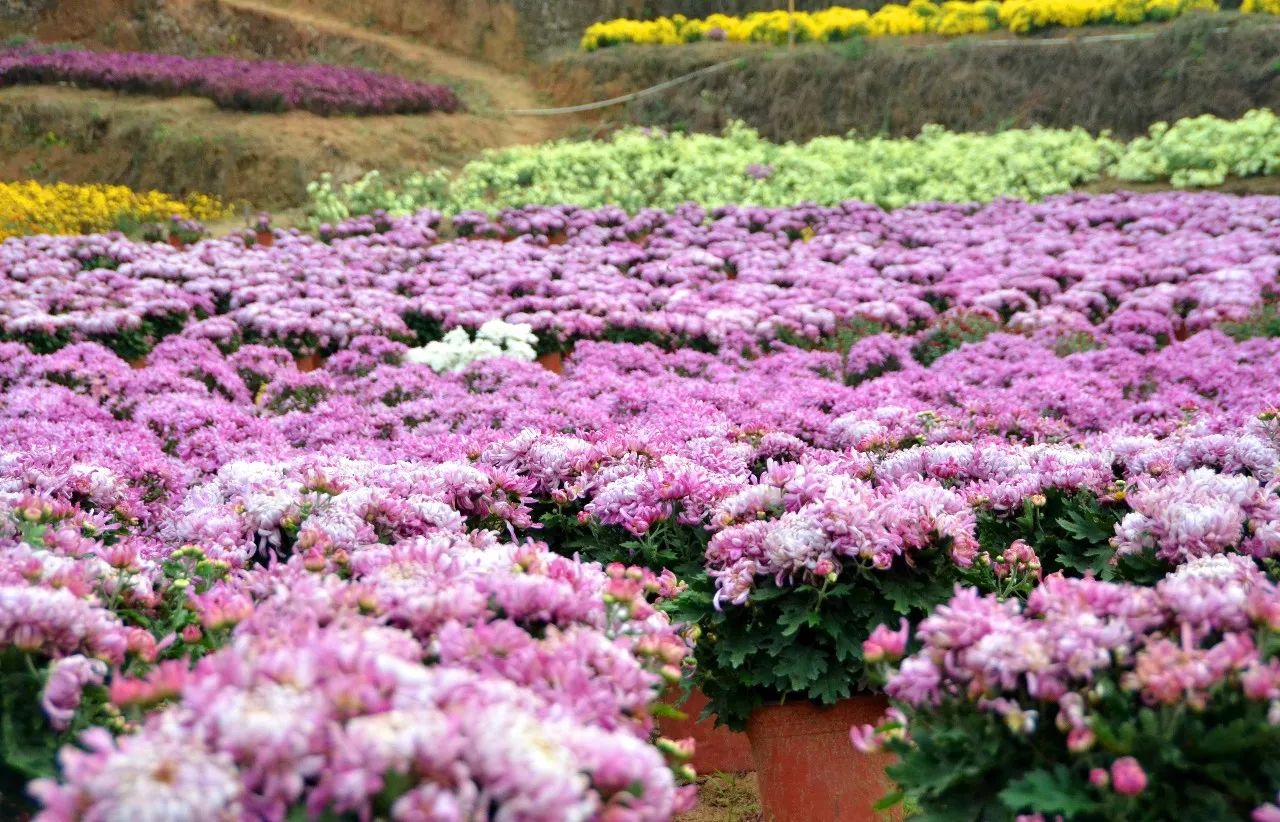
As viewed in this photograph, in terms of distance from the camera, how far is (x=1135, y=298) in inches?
389

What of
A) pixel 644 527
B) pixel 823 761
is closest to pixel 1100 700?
pixel 823 761

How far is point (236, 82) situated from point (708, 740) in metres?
17.7

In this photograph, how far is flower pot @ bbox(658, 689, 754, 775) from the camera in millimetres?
4039

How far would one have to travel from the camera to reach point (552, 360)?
9.62 m

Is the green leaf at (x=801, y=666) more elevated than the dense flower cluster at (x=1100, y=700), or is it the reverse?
the dense flower cluster at (x=1100, y=700)

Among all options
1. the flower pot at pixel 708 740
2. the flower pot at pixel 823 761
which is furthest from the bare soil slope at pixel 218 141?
the flower pot at pixel 823 761

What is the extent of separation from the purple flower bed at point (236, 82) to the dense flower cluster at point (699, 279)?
6034 mm

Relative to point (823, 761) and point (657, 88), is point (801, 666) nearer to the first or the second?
point (823, 761)

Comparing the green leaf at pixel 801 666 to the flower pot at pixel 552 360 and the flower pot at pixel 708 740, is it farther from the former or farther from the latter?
the flower pot at pixel 552 360

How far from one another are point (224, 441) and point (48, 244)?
23.8 feet

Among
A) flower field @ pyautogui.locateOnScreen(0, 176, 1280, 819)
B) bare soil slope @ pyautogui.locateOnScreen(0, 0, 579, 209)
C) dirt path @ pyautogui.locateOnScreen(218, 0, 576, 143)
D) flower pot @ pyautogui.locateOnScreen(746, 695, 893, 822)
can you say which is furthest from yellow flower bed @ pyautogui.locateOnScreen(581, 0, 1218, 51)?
flower pot @ pyautogui.locateOnScreen(746, 695, 893, 822)

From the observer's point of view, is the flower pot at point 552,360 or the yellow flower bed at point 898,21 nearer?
the flower pot at point 552,360

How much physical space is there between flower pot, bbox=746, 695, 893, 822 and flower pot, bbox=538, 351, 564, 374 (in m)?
6.20

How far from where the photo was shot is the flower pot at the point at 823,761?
3.50m
